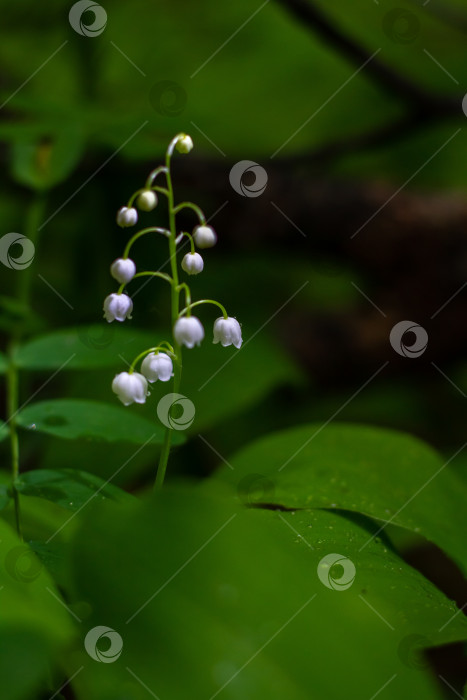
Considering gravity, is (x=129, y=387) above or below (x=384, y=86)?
below

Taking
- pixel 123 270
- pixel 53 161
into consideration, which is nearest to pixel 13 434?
pixel 123 270

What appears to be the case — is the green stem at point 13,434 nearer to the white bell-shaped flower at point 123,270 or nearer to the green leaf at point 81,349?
the green leaf at point 81,349

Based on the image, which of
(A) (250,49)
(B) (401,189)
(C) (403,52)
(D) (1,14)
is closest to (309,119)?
(A) (250,49)

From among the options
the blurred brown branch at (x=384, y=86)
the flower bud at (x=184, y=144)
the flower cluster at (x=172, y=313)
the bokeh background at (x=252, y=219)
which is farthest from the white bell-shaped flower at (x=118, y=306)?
the blurred brown branch at (x=384, y=86)

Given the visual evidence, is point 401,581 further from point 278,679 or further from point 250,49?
point 250,49

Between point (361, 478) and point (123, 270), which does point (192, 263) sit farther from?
point (361, 478)

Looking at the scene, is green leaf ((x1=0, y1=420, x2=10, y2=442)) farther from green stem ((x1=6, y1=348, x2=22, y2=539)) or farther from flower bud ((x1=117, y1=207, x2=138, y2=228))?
flower bud ((x1=117, y1=207, x2=138, y2=228))
